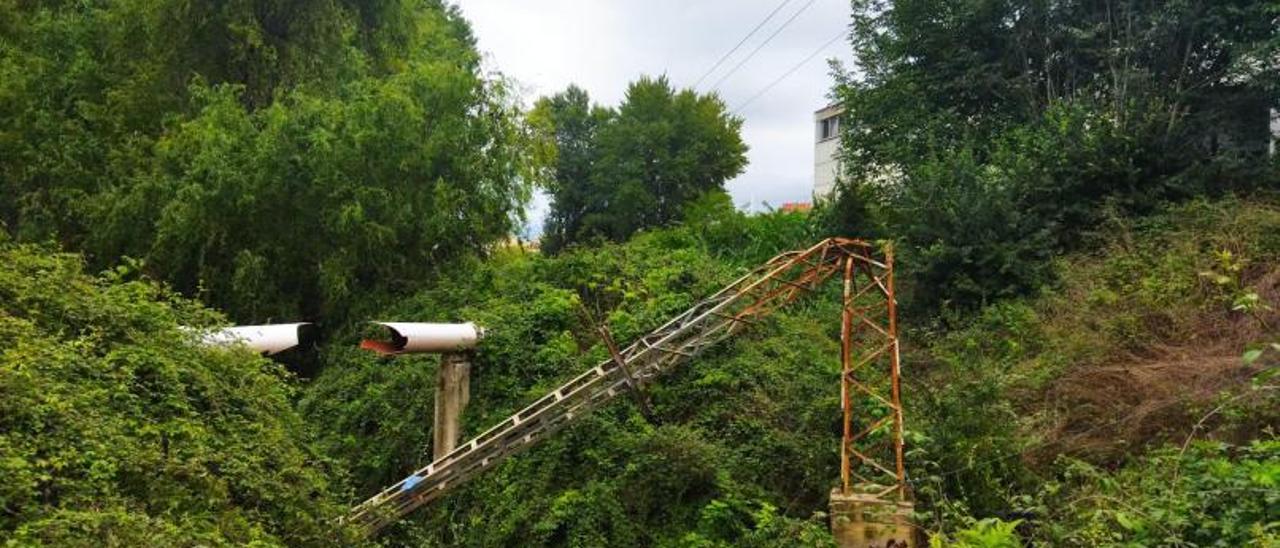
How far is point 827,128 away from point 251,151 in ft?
83.3

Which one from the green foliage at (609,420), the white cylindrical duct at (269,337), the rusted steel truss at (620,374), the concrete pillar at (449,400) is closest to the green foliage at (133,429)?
the white cylindrical duct at (269,337)

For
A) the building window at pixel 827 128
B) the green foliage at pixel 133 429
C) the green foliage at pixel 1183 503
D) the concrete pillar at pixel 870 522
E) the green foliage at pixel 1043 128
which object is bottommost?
the concrete pillar at pixel 870 522

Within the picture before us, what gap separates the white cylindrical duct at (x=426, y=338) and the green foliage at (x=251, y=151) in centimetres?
368

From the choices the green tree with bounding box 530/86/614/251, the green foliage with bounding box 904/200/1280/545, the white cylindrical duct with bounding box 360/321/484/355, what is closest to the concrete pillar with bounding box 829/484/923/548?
the green foliage with bounding box 904/200/1280/545

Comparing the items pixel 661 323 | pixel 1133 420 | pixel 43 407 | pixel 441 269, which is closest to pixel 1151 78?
pixel 1133 420

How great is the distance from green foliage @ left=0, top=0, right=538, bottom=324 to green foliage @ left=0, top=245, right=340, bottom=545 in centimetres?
651

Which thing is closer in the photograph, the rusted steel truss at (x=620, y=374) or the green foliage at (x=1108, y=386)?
the green foliage at (x=1108, y=386)

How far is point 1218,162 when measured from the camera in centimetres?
1266

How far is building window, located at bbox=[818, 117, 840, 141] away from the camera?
115 feet

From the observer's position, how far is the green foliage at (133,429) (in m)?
5.28

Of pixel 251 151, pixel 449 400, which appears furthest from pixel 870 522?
pixel 251 151

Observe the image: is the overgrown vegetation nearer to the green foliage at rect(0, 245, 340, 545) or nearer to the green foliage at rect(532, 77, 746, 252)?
the green foliage at rect(0, 245, 340, 545)

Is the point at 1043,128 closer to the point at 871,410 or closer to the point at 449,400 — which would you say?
the point at 871,410

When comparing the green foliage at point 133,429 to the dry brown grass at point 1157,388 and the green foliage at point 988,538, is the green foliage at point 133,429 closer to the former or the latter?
the green foliage at point 988,538
